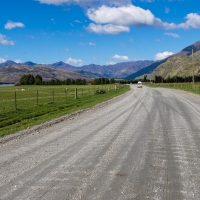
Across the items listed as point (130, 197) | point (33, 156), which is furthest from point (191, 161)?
point (33, 156)

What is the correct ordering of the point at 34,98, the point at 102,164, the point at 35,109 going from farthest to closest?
the point at 34,98 < the point at 35,109 < the point at 102,164

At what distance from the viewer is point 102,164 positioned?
271 inches

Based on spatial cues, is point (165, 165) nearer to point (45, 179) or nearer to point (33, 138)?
point (45, 179)

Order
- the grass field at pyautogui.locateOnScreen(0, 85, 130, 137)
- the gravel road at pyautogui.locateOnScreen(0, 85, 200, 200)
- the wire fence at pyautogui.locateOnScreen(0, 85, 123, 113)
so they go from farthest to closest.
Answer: the wire fence at pyautogui.locateOnScreen(0, 85, 123, 113) → the grass field at pyautogui.locateOnScreen(0, 85, 130, 137) → the gravel road at pyautogui.locateOnScreen(0, 85, 200, 200)

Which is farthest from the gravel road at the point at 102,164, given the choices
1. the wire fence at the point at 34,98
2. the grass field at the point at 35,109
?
the wire fence at the point at 34,98

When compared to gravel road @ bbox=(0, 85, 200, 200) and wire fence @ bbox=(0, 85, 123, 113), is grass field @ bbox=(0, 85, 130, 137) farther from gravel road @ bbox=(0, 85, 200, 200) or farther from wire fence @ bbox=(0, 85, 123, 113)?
gravel road @ bbox=(0, 85, 200, 200)

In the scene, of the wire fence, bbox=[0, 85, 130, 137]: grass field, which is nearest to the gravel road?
bbox=[0, 85, 130, 137]: grass field

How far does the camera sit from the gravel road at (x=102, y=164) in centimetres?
520

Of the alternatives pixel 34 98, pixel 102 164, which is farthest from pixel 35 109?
pixel 34 98

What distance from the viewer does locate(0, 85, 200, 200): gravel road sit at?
205 inches

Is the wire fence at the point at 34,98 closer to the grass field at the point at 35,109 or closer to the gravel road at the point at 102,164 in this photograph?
the grass field at the point at 35,109

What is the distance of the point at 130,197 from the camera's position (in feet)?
16.2

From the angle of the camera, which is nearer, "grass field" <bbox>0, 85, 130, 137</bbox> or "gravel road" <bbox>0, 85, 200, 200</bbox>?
"gravel road" <bbox>0, 85, 200, 200</bbox>

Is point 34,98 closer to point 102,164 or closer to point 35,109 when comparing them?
point 35,109
